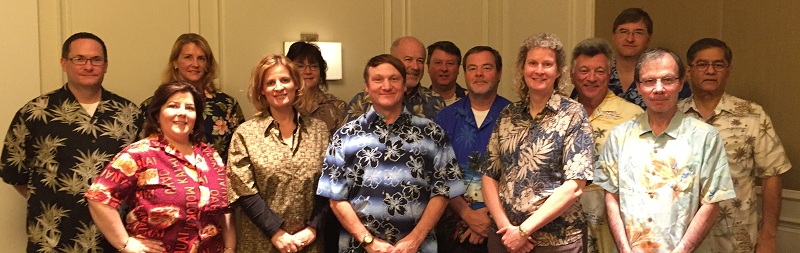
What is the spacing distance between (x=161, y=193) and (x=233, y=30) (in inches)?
77.1

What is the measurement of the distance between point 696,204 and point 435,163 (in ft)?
3.21

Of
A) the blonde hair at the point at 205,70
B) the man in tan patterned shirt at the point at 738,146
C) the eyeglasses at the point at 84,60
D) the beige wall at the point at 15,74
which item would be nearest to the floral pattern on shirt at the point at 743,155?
the man in tan patterned shirt at the point at 738,146

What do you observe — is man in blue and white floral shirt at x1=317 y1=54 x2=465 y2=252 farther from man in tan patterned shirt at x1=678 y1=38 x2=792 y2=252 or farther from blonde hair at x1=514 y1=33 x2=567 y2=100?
man in tan patterned shirt at x1=678 y1=38 x2=792 y2=252

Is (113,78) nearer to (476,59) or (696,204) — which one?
(476,59)

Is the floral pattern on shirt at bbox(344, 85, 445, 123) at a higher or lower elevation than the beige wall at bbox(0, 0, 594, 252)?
lower

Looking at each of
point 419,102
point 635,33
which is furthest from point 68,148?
point 635,33

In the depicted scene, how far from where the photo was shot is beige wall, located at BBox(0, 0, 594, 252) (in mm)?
3812

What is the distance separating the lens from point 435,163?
9.97ft

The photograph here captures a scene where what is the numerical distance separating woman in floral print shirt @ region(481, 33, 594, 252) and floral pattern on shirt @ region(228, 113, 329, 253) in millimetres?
743

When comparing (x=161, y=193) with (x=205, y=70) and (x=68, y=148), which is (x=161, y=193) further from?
(x=205, y=70)

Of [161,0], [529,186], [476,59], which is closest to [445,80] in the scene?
[476,59]

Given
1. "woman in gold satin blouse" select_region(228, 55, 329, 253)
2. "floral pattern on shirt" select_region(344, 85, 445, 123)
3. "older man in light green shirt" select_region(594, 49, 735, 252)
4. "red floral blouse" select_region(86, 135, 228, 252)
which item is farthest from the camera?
"floral pattern on shirt" select_region(344, 85, 445, 123)

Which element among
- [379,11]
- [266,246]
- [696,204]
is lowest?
[266,246]

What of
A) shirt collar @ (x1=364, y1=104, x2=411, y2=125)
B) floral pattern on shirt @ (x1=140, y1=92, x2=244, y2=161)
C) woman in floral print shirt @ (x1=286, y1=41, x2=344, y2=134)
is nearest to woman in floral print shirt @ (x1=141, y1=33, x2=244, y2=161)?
floral pattern on shirt @ (x1=140, y1=92, x2=244, y2=161)
